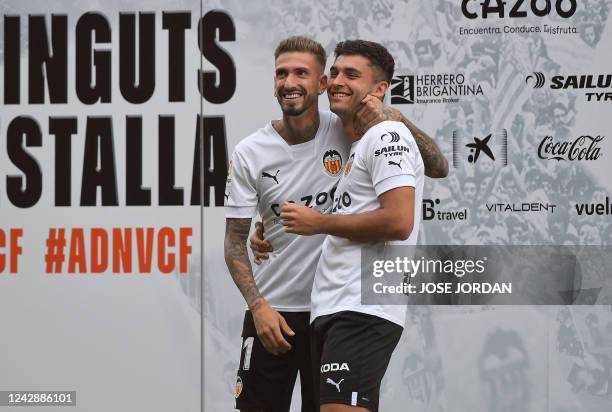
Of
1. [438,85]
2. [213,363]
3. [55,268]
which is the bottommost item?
[213,363]

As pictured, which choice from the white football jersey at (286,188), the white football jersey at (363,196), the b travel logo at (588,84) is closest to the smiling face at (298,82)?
the white football jersey at (286,188)

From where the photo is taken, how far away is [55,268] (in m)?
4.00

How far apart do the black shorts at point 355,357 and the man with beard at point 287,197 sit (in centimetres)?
43

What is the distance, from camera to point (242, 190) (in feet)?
10.6

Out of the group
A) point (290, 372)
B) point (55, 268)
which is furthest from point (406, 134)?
point (55, 268)

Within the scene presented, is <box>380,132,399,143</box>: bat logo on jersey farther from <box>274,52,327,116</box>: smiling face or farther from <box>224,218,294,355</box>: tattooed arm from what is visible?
<box>224,218,294,355</box>: tattooed arm

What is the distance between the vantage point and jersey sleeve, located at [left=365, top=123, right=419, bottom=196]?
2.69 meters

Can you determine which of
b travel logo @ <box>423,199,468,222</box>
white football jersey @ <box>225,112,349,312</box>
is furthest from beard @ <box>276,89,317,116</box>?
b travel logo @ <box>423,199,468,222</box>

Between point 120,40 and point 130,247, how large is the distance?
0.91 meters

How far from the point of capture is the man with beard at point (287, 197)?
3166 mm

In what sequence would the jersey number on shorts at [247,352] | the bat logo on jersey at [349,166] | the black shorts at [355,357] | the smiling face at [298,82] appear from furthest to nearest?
the jersey number on shorts at [247,352]
the smiling face at [298,82]
the bat logo on jersey at [349,166]
the black shorts at [355,357]

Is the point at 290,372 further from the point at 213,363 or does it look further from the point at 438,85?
the point at 438,85

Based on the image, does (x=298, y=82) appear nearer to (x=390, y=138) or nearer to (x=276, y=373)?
(x=390, y=138)

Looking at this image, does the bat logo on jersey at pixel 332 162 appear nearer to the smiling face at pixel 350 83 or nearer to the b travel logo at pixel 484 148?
the smiling face at pixel 350 83
